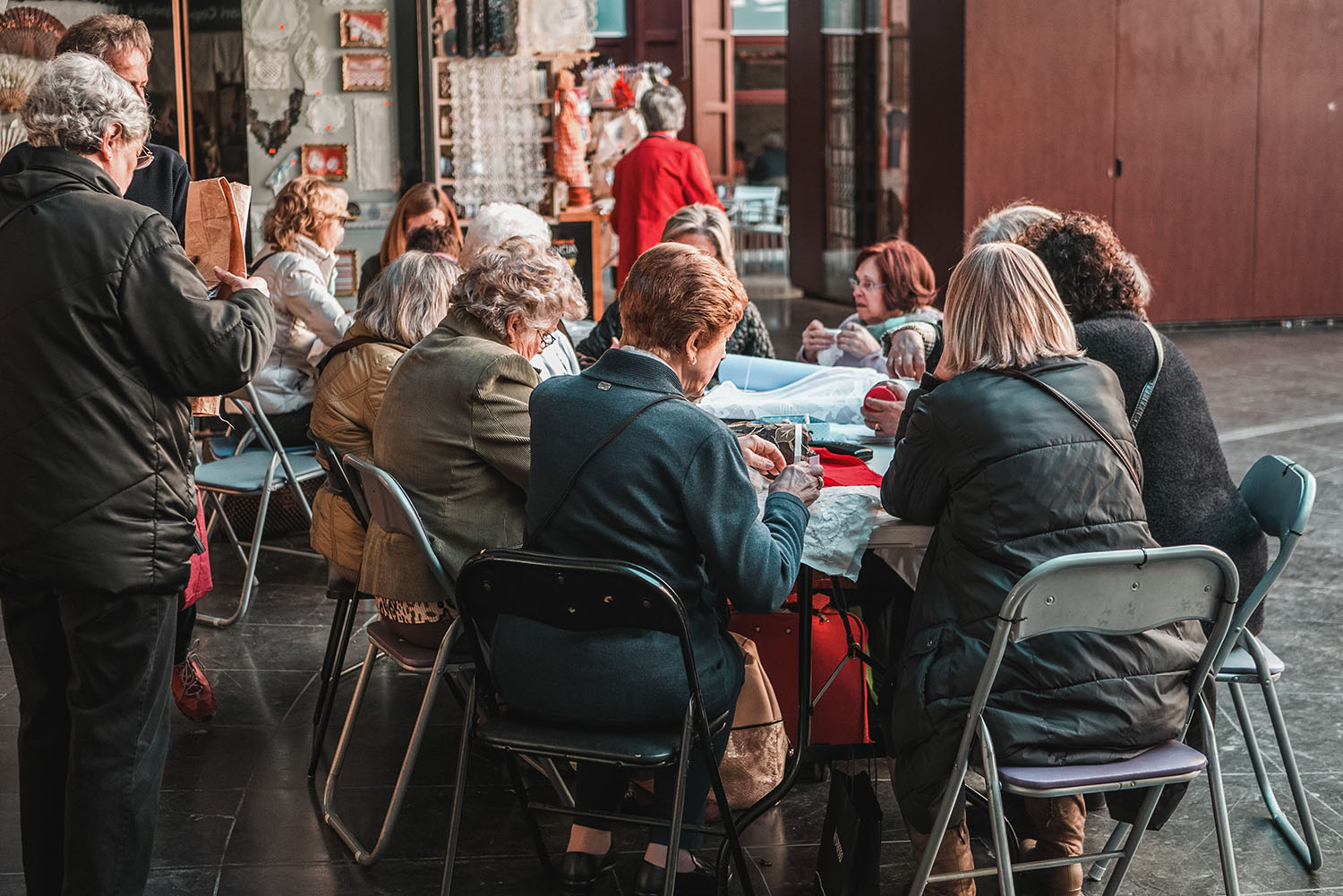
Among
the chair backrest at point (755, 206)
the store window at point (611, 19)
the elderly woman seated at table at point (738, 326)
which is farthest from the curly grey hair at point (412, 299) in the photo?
the store window at point (611, 19)

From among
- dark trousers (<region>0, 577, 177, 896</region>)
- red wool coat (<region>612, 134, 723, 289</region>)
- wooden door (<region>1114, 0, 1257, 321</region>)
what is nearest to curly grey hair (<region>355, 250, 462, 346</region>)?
dark trousers (<region>0, 577, 177, 896</region>)

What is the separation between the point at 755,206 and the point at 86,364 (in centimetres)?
1396

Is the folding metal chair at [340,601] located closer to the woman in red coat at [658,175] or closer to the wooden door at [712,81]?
the woman in red coat at [658,175]

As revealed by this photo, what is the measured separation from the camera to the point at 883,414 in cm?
338

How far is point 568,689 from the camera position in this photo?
2.44 metres

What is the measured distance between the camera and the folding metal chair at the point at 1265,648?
270cm

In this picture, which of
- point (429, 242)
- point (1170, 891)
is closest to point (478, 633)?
point (1170, 891)

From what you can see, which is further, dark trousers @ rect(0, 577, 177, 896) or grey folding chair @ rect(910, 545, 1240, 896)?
dark trousers @ rect(0, 577, 177, 896)

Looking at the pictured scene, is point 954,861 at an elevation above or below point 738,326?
below

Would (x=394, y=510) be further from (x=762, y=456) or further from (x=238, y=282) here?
(x=762, y=456)

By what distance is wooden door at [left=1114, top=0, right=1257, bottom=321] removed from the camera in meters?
10.7

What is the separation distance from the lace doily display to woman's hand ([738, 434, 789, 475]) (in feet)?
16.4

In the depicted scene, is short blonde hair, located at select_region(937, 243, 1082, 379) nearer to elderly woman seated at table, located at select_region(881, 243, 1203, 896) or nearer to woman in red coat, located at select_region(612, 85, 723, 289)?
elderly woman seated at table, located at select_region(881, 243, 1203, 896)

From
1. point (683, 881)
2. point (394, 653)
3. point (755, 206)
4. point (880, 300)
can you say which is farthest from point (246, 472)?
point (755, 206)
